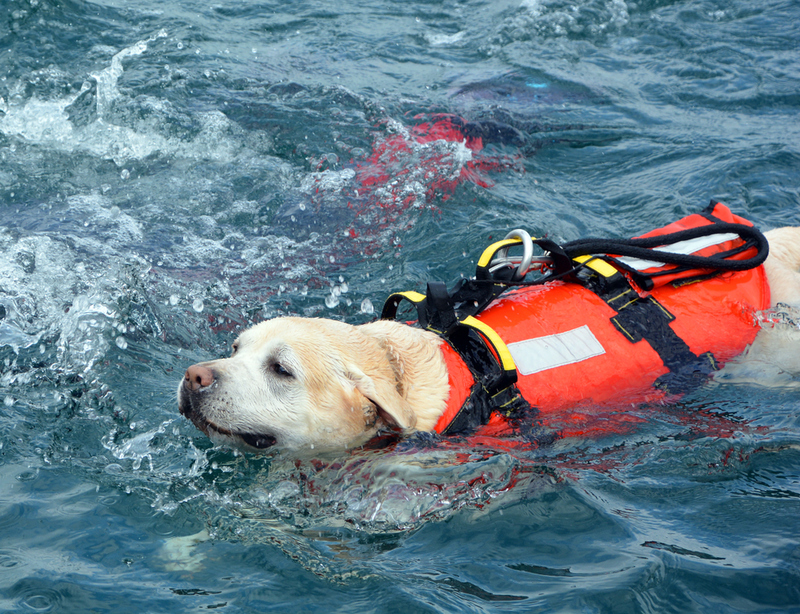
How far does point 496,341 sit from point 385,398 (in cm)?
82

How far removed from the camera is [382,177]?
294 inches

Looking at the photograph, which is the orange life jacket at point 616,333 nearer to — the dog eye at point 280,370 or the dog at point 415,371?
the dog at point 415,371

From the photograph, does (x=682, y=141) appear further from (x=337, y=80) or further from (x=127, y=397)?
(x=127, y=397)

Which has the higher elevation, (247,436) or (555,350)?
(555,350)

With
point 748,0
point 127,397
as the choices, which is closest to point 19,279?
point 127,397

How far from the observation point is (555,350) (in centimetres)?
436

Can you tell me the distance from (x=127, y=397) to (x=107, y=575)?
1.63 metres

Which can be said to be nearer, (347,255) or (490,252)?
(490,252)

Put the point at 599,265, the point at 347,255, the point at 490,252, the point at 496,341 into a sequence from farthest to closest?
the point at 347,255, the point at 599,265, the point at 490,252, the point at 496,341

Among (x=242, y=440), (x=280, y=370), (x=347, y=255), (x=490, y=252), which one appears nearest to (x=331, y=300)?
(x=347, y=255)

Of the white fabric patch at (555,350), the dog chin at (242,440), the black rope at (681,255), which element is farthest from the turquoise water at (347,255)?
the black rope at (681,255)

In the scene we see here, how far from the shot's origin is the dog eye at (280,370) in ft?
13.1

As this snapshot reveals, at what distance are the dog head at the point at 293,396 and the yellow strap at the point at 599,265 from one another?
164cm

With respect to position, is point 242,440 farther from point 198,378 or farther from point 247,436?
point 198,378
